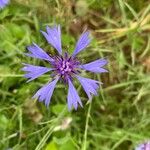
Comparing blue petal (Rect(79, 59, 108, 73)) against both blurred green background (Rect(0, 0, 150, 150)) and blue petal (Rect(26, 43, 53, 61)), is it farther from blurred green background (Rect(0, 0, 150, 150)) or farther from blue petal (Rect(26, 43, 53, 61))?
blurred green background (Rect(0, 0, 150, 150))

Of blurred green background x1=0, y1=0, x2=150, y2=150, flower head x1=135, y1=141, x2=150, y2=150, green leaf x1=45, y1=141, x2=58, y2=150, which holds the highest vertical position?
blurred green background x1=0, y1=0, x2=150, y2=150

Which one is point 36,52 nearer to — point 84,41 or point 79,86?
point 84,41

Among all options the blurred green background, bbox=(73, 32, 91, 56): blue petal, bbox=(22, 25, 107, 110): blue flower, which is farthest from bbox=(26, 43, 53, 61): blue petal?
the blurred green background

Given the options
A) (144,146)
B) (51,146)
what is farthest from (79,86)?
(144,146)

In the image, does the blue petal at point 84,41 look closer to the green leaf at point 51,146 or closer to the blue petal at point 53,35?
the blue petal at point 53,35

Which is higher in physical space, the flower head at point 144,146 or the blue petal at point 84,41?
the blue petal at point 84,41

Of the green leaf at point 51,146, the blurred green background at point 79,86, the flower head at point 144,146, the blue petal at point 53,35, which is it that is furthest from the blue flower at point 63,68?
the flower head at point 144,146

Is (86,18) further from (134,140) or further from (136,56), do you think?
(134,140)

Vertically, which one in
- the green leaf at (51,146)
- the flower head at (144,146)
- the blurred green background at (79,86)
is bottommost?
the flower head at (144,146)

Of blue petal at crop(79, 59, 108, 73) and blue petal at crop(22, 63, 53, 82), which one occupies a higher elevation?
blue petal at crop(22, 63, 53, 82)
